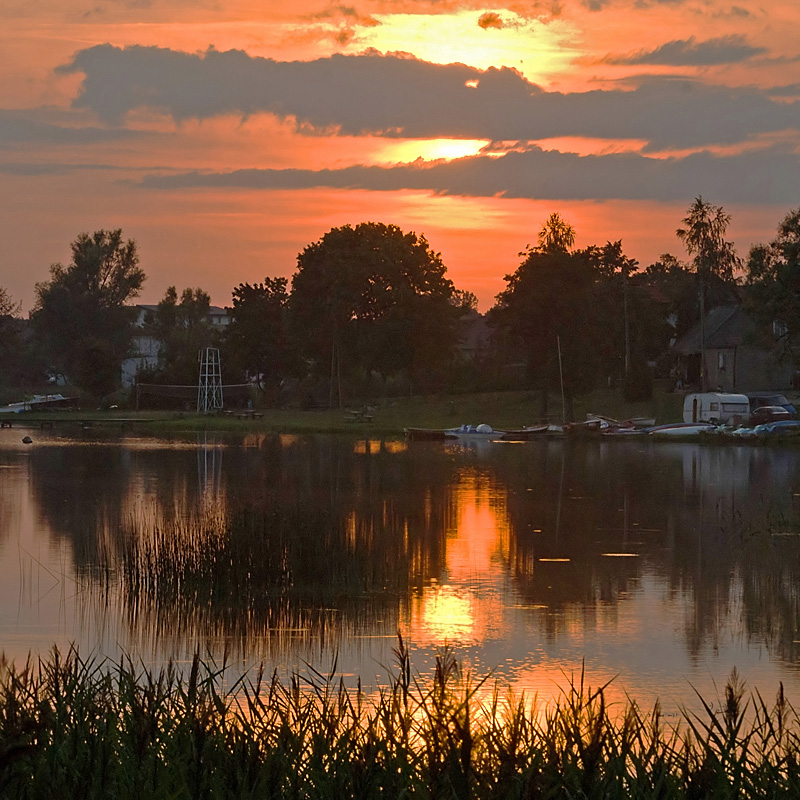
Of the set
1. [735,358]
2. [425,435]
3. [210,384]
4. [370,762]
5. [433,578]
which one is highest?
[735,358]

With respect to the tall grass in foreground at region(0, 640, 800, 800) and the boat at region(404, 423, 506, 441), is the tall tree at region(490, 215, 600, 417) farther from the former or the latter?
the tall grass in foreground at region(0, 640, 800, 800)

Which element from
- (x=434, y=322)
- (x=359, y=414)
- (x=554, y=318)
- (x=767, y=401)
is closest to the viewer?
(x=767, y=401)

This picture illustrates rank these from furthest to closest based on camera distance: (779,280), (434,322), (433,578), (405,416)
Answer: (434,322), (405,416), (779,280), (433,578)

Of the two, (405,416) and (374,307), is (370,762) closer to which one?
(405,416)

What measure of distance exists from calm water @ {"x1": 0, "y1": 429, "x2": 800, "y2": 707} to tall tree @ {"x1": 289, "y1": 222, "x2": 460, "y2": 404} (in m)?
62.1

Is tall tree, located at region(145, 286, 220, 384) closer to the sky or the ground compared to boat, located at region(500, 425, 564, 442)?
closer to the sky

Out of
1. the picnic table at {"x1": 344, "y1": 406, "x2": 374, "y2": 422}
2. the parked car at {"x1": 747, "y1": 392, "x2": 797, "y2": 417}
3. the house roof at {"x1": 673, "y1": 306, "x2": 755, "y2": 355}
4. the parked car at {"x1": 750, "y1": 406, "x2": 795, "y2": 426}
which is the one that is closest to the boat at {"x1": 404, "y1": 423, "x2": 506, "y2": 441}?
the picnic table at {"x1": 344, "y1": 406, "x2": 374, "y2": 422}

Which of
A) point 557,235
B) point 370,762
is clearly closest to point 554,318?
point 557,235

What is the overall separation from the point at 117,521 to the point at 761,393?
2556 inches

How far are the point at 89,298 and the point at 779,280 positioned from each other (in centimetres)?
9039

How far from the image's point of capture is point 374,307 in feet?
351

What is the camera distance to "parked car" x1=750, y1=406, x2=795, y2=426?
244 ft

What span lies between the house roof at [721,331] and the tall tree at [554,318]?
353 inches

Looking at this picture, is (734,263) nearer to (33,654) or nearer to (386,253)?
(386,253)
